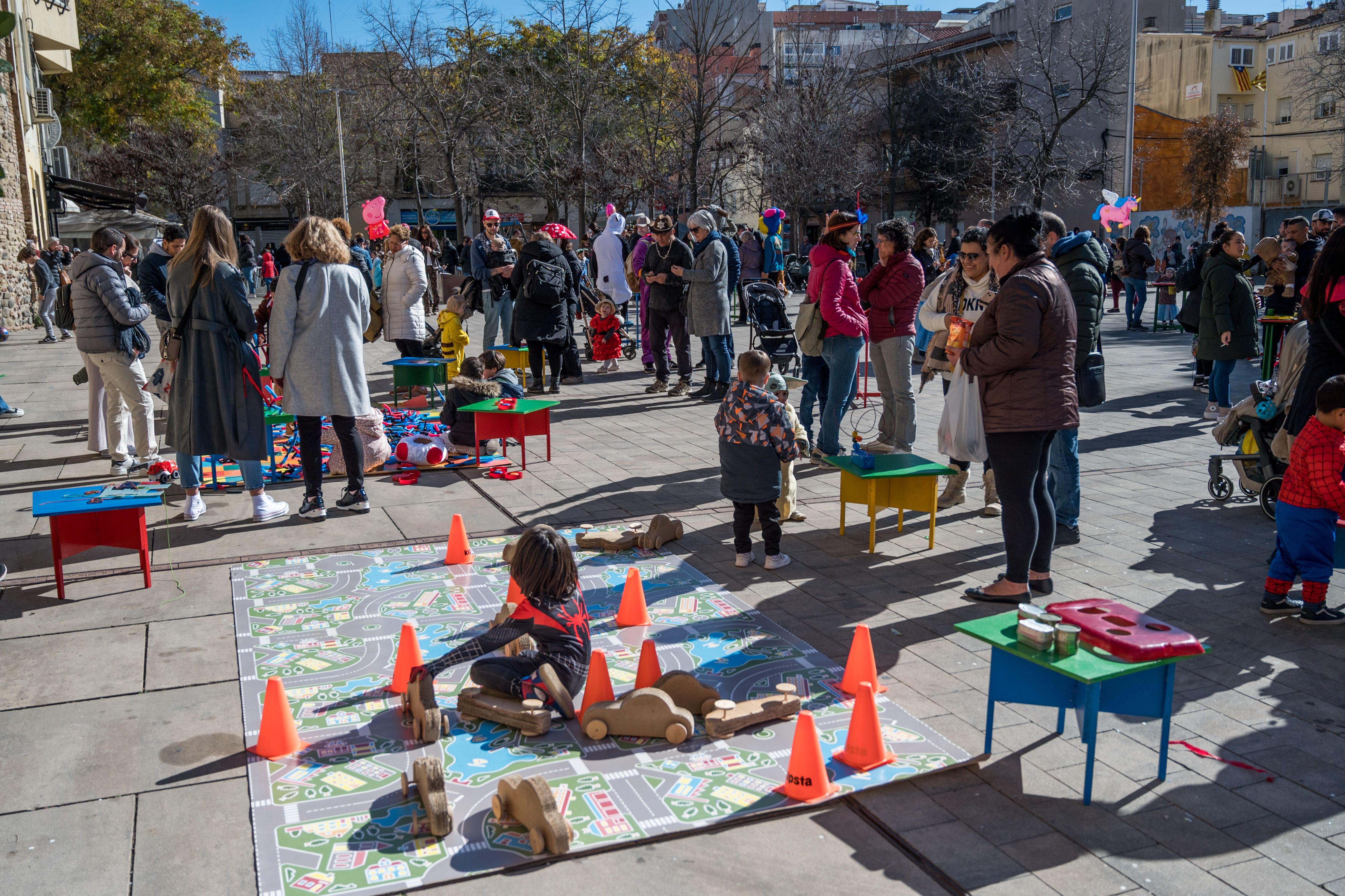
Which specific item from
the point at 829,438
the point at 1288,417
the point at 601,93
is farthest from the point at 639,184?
the point at 1288,417

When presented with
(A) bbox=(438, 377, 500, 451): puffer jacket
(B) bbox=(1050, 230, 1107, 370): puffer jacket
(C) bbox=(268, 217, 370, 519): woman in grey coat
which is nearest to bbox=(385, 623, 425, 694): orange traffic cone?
(C) bbox=(268, 217, 370, 519): woman in grey coat

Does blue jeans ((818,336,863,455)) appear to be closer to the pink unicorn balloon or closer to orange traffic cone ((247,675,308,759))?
orange traffic cone ((247,675,308,759))

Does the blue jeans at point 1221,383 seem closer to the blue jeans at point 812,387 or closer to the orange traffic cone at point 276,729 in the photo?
the blue jeans at point 812,387

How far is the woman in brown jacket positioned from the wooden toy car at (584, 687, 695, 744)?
217cm

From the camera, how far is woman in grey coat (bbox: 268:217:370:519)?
684 cm

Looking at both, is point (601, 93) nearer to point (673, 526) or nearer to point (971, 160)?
point (971, 160)

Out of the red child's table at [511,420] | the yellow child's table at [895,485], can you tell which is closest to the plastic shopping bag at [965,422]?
the yellow child's table at [895,485]

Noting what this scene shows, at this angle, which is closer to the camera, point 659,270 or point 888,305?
point 888,305

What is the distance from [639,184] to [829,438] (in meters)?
25.2

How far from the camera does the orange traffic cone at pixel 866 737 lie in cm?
374

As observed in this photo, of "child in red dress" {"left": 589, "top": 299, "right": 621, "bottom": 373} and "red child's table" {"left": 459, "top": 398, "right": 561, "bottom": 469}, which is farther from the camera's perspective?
"child in red dress" {"left": 589, "top": 299, "right": 621, "bottom": 373}

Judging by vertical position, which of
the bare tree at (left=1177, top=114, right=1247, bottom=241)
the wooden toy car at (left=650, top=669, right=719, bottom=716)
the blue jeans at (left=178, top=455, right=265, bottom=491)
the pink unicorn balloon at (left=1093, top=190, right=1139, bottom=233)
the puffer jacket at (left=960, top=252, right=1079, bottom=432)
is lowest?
the wooden toy car at (left=650, top=669, right=719, bottom=716)

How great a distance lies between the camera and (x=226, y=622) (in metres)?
5.28

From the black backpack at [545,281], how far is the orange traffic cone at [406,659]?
26.3ft
